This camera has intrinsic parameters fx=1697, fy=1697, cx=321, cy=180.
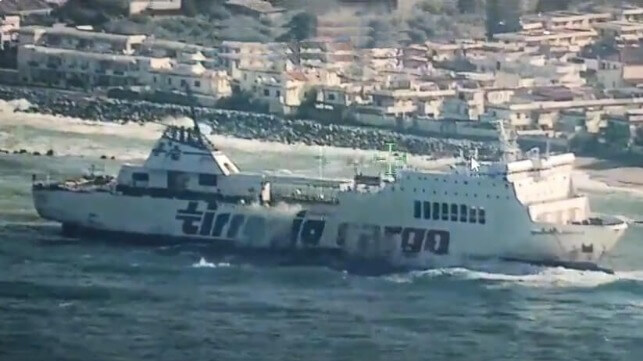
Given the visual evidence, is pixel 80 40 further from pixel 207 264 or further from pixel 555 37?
pixel 555 37

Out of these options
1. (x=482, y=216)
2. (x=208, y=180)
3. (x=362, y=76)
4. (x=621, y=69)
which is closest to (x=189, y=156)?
(x=208, y=180)

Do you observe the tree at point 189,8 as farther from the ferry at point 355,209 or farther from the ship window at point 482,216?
the ship window at point 482,216

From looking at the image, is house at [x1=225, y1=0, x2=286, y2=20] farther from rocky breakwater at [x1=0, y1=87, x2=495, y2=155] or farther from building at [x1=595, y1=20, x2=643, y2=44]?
building at [x1=595, y1=20, x2=643, y2=44]

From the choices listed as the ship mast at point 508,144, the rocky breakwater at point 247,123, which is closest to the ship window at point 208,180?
the rocky breakwater at point 247,123

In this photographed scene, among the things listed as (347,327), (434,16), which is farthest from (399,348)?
(434,16)

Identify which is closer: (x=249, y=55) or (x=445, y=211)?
(x=445, y=211)

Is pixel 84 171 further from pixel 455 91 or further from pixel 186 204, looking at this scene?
pixel 455 91
